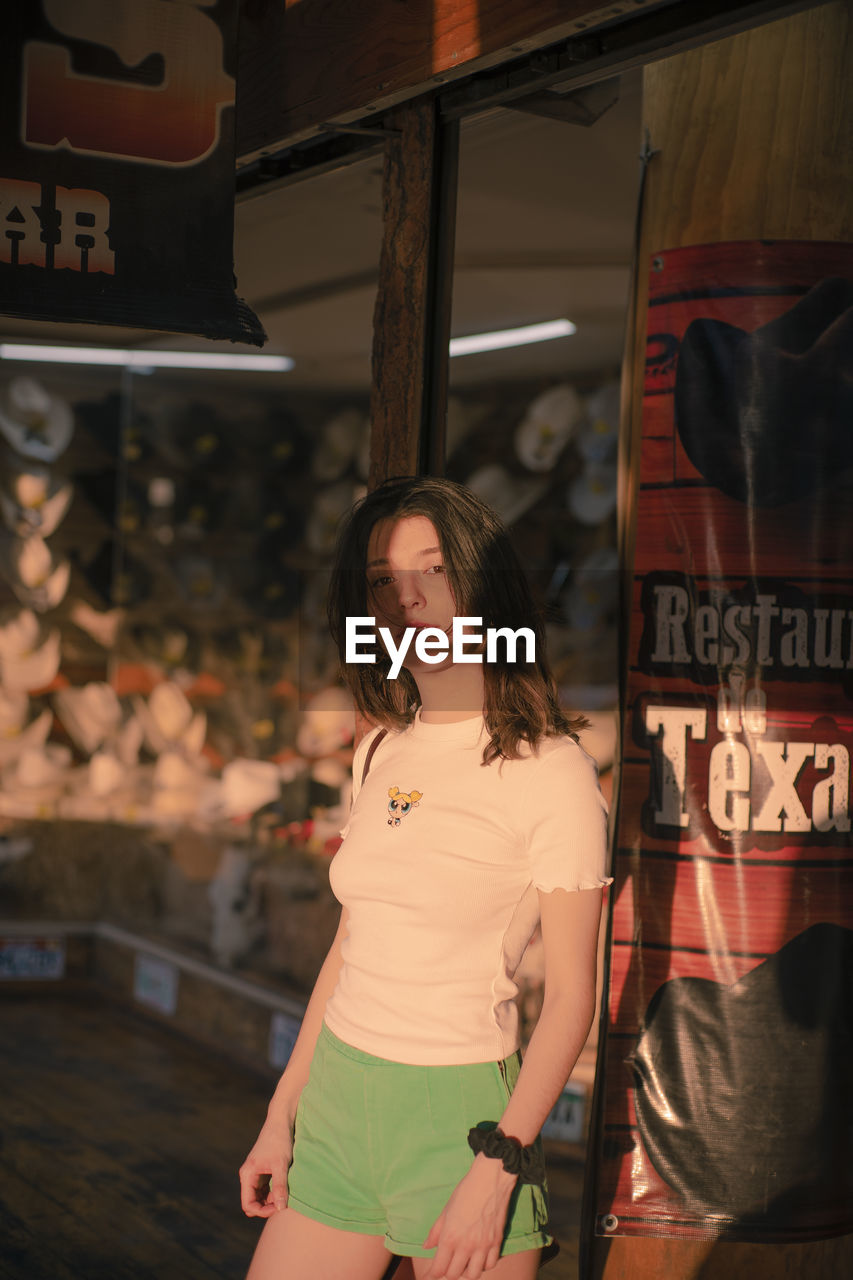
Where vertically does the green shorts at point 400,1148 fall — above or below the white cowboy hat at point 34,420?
below

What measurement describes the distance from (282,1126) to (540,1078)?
0.42 m

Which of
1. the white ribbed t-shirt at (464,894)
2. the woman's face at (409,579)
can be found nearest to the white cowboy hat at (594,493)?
the woman's face at (409,579)

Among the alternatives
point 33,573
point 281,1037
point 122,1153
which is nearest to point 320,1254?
point 122,1153

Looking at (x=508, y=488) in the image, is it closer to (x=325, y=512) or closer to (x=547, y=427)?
(x=547, y=427)

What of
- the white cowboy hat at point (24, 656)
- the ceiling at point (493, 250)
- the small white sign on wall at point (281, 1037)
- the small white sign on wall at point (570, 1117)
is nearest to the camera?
the ceiling at point (493, 250)

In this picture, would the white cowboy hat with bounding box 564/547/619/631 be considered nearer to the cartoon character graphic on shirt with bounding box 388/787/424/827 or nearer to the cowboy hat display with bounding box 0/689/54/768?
the cowboy hat display with bounding box 0/689/54/768

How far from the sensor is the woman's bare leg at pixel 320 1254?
5.06 feet

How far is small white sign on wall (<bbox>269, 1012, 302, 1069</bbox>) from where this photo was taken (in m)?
4.22

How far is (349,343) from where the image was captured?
489 cm

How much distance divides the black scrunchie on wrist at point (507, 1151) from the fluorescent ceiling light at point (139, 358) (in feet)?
13.5

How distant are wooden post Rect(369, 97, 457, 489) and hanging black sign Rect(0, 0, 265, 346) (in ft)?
0.81

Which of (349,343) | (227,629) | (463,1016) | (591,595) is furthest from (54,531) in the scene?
(463,1016)

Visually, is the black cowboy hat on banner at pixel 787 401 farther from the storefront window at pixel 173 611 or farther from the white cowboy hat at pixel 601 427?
the storefront window at pixel 173 611

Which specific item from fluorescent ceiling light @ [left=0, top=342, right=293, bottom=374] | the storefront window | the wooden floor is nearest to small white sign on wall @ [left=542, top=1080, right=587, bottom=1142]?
the wooden floor
